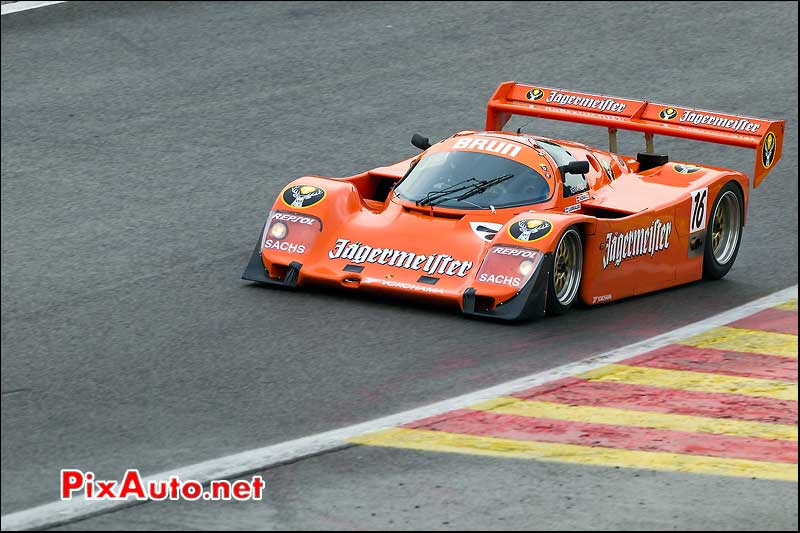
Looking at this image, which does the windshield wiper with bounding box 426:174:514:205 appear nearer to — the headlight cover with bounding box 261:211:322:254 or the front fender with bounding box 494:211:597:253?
the front fender with bounding box 494:211:597:253

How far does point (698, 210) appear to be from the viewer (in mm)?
11375

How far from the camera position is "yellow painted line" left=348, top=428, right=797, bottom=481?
7.34 metres

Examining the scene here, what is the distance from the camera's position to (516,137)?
11.2 meters

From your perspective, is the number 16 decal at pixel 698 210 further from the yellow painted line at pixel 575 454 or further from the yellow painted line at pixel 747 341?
the yellow painted line at pixel 575 454

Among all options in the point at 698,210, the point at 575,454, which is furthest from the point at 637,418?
the point at 698,210

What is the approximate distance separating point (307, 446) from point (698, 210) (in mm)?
4974

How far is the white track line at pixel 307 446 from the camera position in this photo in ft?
20.9

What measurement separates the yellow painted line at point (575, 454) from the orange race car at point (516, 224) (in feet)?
7.23

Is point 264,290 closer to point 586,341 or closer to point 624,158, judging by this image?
point 586,341

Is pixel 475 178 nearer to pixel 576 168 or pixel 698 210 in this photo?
pixel 576 168

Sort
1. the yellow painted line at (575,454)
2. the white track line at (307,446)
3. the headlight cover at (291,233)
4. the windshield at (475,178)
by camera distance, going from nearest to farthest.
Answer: the white track line at (307,446) < the yellow painted line at (575,454) < the headlight cover at (291,233) < the windshield at (475,178)

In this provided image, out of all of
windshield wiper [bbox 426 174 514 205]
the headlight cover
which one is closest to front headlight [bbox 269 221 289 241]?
the headlight cover

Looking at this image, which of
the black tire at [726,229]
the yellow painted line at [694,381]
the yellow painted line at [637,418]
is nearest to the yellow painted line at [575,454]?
the yellow painted line at [637,418]

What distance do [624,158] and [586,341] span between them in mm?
3116
